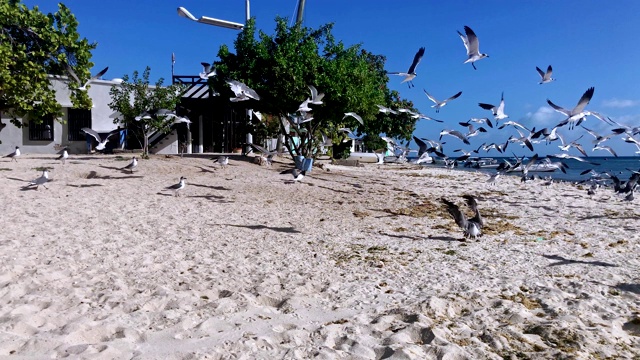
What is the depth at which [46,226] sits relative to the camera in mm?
9000

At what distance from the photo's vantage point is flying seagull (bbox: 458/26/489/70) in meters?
11.0

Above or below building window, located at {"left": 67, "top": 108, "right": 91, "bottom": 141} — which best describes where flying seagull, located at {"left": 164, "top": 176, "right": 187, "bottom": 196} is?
below

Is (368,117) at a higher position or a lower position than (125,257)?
higher

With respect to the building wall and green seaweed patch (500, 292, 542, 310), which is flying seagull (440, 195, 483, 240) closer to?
green seaweed patch (500, 292, 542, 310)

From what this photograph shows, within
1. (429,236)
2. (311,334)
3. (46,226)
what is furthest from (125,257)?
(429,236)

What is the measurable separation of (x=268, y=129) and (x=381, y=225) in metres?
18.6

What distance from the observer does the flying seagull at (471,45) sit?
1098 cm

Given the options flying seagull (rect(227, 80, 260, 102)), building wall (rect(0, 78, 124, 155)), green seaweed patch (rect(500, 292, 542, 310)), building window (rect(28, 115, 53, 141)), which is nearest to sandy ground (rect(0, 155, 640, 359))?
green seaweed patch (rect(500, 292, 542, 310))

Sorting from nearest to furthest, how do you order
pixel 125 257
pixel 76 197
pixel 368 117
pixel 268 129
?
pixel 125 257
pixel 76 197
pixel 368 117
pixel 268 129

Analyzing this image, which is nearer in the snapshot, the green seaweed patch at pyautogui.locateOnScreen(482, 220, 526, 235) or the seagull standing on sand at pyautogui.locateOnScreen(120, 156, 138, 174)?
the green seaweed patch at pyautogui.locateOnScreen(482, 220, 526, 235)

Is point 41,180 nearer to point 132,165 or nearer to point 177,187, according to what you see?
point 177,187

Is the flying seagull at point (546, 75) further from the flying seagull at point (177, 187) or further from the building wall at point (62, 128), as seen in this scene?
the building wall at point (62, 128)

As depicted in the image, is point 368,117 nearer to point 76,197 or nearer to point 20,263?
point 76,197

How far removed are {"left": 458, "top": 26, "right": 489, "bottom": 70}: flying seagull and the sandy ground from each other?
379 cm
